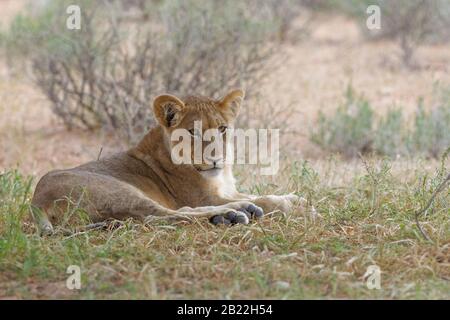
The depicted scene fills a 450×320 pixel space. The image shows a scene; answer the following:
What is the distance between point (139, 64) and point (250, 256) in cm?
469

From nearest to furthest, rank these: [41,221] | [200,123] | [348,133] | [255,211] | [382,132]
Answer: [41,221], [255,211], [200,123], [382,132], [348,133]

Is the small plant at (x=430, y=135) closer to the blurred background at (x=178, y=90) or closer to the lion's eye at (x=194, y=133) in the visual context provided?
the blurred background at (x=178, y=90)

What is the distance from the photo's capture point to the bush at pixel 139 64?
8.80 m

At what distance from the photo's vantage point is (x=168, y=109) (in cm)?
547

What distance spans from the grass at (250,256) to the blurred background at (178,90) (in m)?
2.41

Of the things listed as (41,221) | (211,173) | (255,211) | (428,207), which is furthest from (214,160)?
(428,207)

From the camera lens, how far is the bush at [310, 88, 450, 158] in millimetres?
8656

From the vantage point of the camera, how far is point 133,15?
523 inches

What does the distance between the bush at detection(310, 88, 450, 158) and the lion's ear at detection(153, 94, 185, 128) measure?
11.1 feet

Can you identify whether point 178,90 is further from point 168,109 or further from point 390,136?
point 168,109

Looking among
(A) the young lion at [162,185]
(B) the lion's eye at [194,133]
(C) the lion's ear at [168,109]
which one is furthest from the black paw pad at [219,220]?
(C) the lion's ear at [168,109]

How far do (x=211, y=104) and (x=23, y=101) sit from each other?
18.0 feet

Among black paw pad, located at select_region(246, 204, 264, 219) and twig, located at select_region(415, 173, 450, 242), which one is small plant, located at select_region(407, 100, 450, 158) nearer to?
twig, located at select_region(415, 173, 450, 242)
